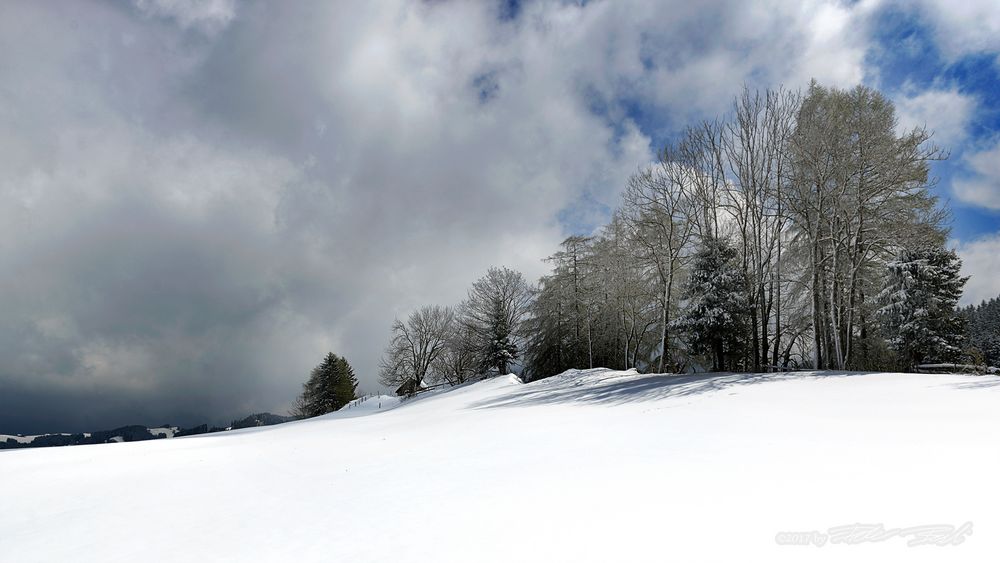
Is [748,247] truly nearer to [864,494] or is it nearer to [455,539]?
[864,494]

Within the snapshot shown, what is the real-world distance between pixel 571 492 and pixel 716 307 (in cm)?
1946

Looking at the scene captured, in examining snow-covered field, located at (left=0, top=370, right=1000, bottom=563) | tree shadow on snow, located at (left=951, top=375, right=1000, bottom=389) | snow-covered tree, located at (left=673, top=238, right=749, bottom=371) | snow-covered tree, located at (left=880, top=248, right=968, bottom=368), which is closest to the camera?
snow-covered field, located at (left=0, top=370, right=1000, bottom=563)

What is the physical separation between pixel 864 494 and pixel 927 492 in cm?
49

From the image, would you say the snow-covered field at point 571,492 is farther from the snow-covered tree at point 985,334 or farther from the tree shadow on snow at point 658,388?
the snow-covered tree at point 985,334

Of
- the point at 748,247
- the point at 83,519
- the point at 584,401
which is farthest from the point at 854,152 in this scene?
the point at 83,519

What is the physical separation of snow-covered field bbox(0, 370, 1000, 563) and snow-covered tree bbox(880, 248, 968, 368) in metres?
17.0

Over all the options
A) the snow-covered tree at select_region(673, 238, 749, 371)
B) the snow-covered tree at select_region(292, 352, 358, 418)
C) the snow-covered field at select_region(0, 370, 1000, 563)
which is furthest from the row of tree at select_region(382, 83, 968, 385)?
the snow-covered tree at select_region(292, 352, 358, 418)

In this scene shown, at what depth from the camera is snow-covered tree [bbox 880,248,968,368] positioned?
23.5 m

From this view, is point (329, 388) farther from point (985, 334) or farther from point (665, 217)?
point (985, 334)

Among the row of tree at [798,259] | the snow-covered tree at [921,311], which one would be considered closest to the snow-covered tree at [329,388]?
the row of tree at [798,259]

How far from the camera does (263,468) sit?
26.3 ft
